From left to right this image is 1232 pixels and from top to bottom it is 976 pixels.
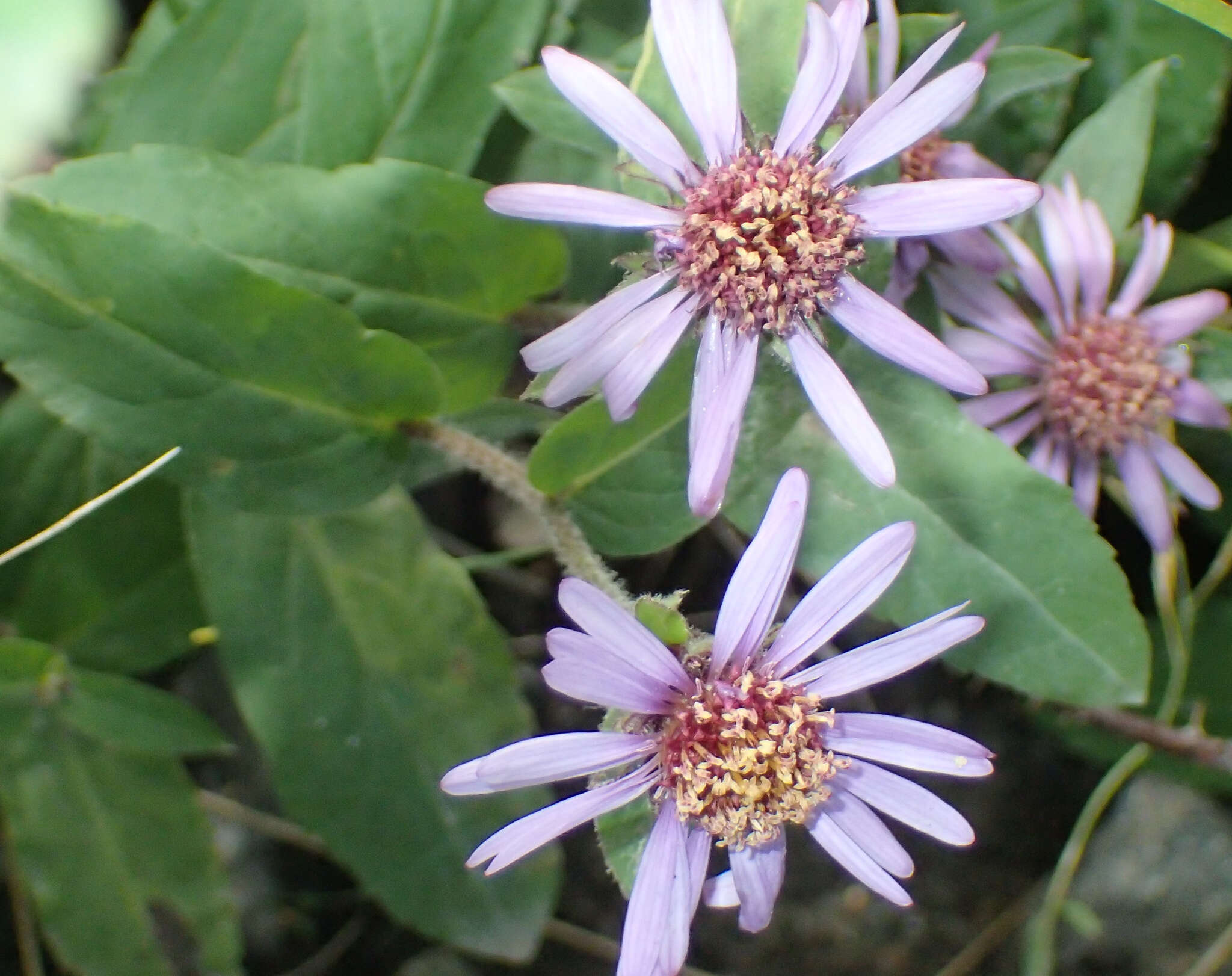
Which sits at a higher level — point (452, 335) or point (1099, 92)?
point (1099, 92)

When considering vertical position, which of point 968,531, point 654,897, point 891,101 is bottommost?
point 654,897

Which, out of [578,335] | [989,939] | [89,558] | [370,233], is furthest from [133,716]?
[989,939]

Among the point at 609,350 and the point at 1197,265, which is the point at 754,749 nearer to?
the point at 609,350

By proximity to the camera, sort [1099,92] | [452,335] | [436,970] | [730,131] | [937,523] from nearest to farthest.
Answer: [730,131], [937,523], [452,335], [1099,92], [436,970]

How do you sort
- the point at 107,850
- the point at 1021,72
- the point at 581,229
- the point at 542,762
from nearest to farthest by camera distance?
the point at 542,762 → the point at 1021,72 → the point at 581,229 → the point at 107,850

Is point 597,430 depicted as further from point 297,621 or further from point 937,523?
point 297,621

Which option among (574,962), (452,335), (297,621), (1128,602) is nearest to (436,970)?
(574,962)

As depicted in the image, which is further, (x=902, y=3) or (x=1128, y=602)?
(x=902, y=3)
